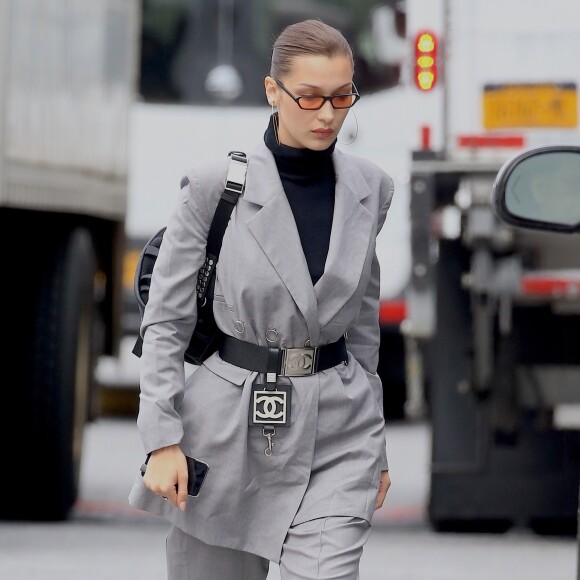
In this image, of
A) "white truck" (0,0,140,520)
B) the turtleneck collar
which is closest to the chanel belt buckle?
the turtleneck collar

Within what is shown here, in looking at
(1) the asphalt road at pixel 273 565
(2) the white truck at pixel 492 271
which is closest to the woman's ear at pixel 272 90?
(1) the asphalt road at pixel 273 565

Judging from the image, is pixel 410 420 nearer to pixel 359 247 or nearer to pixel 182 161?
pixel 182 161

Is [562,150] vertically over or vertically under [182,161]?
under

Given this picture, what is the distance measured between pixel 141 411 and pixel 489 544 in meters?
4.53

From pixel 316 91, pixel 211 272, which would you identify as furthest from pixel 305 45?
pixel 211 272

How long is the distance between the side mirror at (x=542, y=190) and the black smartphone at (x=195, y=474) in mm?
821

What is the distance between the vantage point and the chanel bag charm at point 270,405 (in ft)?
12.9

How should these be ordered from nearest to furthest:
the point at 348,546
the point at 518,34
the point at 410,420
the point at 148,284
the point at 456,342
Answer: the point at 348,546, the point at 148,284, the point at 518,34, the point at 456,342, the point at 410,420

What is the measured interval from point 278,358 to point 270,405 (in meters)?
0.10

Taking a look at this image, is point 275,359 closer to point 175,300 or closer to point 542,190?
point 175,300

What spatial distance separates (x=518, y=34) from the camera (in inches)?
316

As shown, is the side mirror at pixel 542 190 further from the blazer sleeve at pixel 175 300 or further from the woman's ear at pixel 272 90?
the blazer sleeve at pixel 175 300

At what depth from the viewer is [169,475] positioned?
384 centimetres

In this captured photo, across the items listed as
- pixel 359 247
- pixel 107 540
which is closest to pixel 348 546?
pixel 359 247
